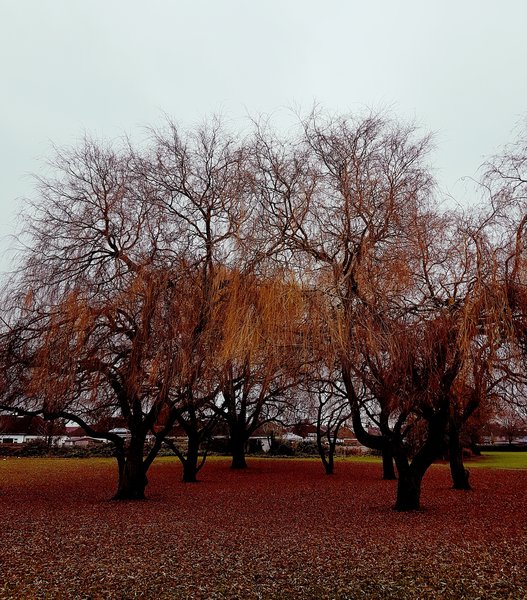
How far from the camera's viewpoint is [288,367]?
28.0ft

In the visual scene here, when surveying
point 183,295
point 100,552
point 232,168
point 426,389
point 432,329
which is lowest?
point 100,552

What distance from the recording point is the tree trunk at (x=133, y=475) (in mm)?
12758

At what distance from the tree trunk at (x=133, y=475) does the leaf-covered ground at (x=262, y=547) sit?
54 cm

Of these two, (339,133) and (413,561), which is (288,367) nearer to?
(413,561)

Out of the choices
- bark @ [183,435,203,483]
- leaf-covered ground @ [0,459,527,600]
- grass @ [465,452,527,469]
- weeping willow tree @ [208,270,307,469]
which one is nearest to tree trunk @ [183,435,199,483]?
bark @ [183,435,203,483]

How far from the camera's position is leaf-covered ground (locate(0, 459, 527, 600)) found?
5328 millimetres

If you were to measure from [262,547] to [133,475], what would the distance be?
6338 millimetres

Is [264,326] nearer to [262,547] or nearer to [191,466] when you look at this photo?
[262,547]

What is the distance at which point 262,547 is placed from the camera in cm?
723

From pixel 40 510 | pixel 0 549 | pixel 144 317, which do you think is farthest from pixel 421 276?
pixel 40 510

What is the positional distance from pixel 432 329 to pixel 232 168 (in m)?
4.97

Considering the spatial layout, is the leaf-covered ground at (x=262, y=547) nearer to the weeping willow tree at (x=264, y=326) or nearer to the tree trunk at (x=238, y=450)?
the weeping willow tree at (x=264, y=326)

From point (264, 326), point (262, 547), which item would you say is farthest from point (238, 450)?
point (262, 547)

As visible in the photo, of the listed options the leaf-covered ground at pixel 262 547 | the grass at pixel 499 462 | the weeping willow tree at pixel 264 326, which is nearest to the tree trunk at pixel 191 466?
the leaf-covered ground at pixel 262 547
